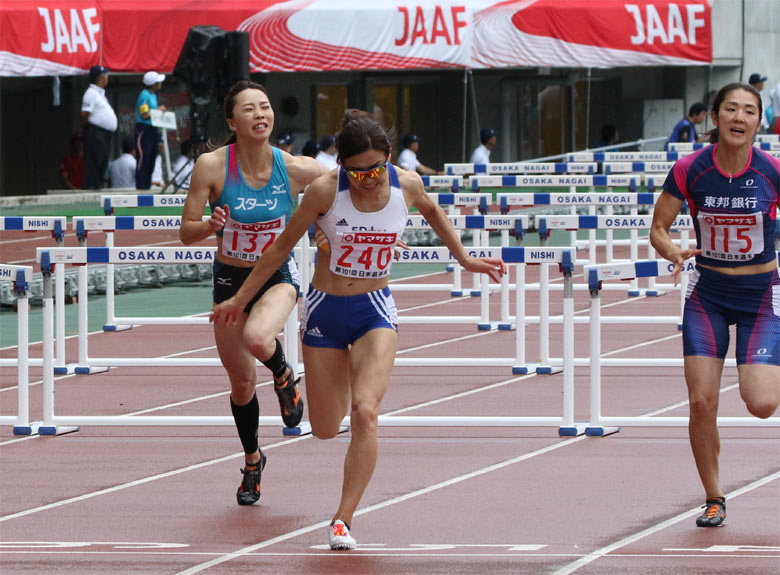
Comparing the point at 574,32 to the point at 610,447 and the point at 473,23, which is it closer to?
the point at 473,23

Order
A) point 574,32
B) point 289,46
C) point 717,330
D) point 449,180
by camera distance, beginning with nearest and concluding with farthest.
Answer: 1. point 717,330
2. point 449,180
3. point 289,46
4. point 574,32

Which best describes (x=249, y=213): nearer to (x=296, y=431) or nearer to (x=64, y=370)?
(x=296, y=431)

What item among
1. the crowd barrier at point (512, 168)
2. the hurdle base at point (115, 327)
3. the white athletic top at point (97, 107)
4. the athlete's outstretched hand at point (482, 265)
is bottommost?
the hurdle base at point (115, 327)

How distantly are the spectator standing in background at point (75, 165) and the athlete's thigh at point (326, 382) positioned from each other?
24.7 m

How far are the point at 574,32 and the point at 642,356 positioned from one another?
2033 centimetres

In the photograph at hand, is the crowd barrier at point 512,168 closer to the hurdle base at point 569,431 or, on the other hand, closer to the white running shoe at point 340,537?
the hurdle base at point 569,431

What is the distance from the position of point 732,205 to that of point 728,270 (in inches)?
11.5

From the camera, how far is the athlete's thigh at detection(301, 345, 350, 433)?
301 inches

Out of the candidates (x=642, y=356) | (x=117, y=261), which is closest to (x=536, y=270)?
(x=642, y=356)

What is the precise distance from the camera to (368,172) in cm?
736

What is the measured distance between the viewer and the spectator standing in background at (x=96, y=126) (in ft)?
90.8

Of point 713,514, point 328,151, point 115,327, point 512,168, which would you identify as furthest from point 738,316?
point 512,168

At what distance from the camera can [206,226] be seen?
8133 millimetres

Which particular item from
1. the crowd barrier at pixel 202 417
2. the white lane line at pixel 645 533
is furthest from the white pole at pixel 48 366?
the white lane line at pixel 645 533
